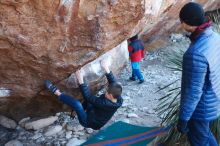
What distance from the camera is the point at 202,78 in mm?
3754

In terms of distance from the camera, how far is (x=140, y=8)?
4.53 m

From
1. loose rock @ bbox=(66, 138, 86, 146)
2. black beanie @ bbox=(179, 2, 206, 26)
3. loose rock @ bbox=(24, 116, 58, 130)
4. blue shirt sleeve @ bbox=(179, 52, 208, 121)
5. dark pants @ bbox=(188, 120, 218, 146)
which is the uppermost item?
black beanie @ bbox=(179, 2, 206, 26)

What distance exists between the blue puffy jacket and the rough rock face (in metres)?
1.01

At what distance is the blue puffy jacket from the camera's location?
3.71m

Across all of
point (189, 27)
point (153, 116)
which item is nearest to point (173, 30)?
point (153, 116)

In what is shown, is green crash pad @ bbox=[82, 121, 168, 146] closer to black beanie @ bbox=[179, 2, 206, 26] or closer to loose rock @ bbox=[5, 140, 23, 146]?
loose rock @ bbox=[5, 140, 23, 146]

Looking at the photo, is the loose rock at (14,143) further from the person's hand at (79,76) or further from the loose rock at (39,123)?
the person's hand at (79,76)

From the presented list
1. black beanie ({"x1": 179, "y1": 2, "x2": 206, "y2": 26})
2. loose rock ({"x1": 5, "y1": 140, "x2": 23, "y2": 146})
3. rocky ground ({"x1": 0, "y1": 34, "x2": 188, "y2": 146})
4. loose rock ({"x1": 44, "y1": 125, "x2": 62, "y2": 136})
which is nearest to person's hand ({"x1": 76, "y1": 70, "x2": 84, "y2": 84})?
rocky ground ({"x1": 0, "y1": 34, "x2": 188, "y2": 146})

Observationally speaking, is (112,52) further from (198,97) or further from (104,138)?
(198,97)

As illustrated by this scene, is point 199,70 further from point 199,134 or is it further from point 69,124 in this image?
point 69,124

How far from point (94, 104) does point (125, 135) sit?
72 centimetres

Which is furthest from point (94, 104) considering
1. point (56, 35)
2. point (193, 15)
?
point (193, 15)

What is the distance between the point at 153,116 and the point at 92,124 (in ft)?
4.65

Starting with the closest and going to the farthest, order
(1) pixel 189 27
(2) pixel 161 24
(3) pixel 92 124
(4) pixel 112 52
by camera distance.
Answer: (1) pixel 189 27 → (3) pixel 92 124 → (4) pixel 112 52 → (2) pixel 161 24
